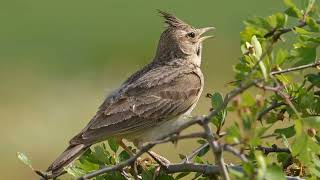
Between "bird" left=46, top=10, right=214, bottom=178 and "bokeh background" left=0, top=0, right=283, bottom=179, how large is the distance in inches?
Answer: 261

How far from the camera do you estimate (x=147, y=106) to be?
5.79m

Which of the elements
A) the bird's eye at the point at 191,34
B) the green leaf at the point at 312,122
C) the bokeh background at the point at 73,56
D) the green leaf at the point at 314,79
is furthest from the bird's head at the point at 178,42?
the bokeh background at the point at 73,56

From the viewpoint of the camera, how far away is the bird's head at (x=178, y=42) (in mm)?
6762

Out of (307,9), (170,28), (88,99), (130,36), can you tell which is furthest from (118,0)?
(307,9)

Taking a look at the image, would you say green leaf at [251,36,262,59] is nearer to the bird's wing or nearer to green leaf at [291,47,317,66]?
green leaf at [291,47,317,66]

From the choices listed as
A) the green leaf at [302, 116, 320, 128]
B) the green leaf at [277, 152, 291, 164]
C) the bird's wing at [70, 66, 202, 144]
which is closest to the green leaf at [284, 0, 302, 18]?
the green leaf at [277, 152, 291, 164]

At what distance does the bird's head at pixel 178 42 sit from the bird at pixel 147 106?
2.8 inches

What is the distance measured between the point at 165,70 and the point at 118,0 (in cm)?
2085

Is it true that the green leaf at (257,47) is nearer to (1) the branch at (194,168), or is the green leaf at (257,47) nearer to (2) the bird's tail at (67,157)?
(1) the branch at (194,168)

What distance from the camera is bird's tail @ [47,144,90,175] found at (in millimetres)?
4476

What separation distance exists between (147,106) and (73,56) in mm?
15487

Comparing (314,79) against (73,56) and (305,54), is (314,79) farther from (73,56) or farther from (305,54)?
(73,56)

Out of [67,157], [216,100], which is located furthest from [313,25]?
[67,157]

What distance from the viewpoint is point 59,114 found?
17.0 m
